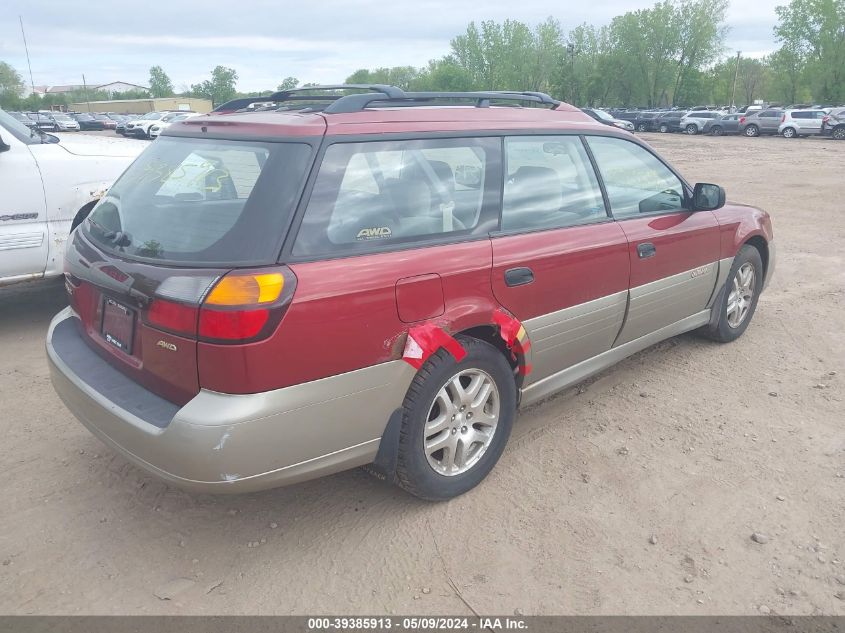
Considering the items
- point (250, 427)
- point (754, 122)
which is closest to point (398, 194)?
point (250, 427)

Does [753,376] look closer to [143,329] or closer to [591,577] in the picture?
[591,577]

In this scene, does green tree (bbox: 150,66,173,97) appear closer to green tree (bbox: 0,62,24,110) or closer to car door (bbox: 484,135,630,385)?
green tree (bbox: 0,62,24,110)

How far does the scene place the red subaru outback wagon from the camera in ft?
7.58

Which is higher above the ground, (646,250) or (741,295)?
(646,250)

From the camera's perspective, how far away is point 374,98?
2902mm

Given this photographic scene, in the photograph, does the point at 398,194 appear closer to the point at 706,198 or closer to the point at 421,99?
the point at 421,99

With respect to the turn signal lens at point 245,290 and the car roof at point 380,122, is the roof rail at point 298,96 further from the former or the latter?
the turn signal lens at point 245,290

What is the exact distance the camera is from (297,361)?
2328 millimetres

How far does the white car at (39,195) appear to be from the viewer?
4.88 metres

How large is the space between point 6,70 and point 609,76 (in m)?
93.3

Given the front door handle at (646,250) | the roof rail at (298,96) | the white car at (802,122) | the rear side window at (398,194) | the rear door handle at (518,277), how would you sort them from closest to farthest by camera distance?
the rear side window at (398,194)
the rear door handle at (518,277)
the roof rail at (298,96)
the front door handle at (646,250)
the white car at (802,122)

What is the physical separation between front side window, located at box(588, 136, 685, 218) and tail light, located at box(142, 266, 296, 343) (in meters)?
2.12

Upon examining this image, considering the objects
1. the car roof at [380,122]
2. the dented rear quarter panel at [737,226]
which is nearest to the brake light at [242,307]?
the car roof at [380,122]

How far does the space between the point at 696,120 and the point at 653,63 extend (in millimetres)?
40030
